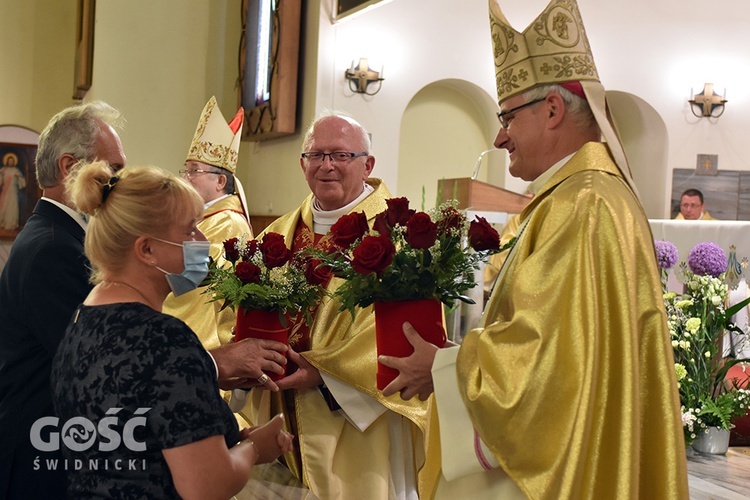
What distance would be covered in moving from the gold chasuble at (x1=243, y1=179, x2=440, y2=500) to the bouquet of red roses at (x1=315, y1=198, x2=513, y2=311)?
833 mm

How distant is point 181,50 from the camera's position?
945cm

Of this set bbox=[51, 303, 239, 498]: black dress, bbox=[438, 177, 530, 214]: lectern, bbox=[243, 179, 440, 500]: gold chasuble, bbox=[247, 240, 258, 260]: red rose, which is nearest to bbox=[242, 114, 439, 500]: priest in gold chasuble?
bbox=[243, 179, 440, 500]: gold chasuble

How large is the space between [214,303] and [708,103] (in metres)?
7.33

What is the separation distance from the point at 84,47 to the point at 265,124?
125 inches

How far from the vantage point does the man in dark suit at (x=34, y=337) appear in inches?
85.8

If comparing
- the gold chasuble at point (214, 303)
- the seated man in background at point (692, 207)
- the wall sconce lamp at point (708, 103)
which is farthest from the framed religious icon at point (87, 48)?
the wall sconce lamp at point (708, 103)

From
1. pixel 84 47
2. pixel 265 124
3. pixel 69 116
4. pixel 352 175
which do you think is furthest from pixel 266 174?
pixel 69 116

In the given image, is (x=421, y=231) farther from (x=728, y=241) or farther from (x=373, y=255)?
(x=728, y=241)

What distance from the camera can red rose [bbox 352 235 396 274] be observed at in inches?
79.6

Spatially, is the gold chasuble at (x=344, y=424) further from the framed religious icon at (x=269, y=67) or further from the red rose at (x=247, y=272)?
the framed religious icon at (x=269, y=67)

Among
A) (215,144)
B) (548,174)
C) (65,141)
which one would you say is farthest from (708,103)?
(65,141)

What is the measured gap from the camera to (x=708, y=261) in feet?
14.0

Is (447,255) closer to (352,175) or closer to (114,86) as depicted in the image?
(352,175)

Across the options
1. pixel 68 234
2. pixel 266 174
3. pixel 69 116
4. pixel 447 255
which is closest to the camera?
pixel 447 255
